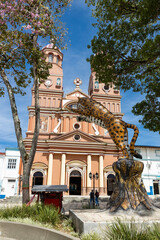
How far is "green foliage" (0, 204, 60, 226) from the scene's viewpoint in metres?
6.47

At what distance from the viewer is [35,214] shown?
7145 mm

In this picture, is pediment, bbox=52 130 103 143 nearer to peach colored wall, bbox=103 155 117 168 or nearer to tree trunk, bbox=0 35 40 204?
peach colored wall, bbox=103 155 117 168

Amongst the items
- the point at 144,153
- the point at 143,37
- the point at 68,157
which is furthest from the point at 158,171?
the point at 143,37

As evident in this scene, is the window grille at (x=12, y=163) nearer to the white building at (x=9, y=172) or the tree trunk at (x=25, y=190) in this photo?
the white building at (x=9, y=172)

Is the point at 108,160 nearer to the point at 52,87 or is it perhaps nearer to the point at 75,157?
the point at 75,157

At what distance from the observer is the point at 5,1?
30.3ft

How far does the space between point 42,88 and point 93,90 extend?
7.97m

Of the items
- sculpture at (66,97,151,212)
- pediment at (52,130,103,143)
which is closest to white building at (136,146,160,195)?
pediment at (52,130,103,143)

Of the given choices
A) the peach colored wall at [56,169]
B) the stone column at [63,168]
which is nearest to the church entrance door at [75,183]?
the stone column at [63,168]

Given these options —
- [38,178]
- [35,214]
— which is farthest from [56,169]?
[35,214]

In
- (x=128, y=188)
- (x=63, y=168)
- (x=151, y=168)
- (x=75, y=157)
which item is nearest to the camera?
(x=128, y=188)

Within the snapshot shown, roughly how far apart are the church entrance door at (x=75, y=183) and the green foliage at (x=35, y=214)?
18.1 meters

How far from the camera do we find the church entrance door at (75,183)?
2525 centimetres

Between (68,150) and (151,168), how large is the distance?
13.9 m
